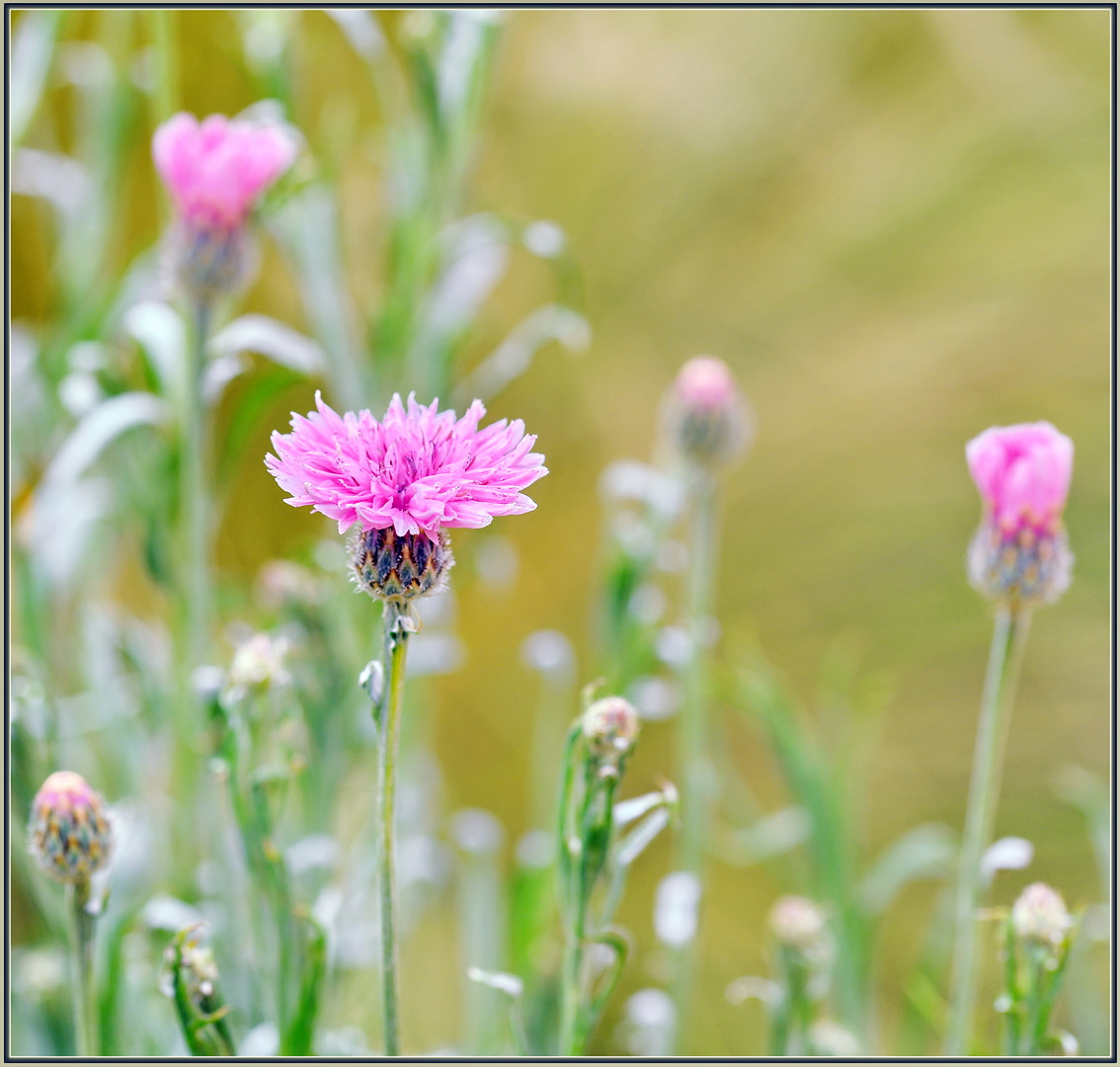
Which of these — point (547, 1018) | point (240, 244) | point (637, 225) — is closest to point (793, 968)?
point (547, 1018)

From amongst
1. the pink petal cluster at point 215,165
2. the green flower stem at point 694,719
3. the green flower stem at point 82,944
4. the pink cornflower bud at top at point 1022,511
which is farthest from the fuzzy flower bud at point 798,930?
the pink petal cluster at point 215,165

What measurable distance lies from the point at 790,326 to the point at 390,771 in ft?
2.49

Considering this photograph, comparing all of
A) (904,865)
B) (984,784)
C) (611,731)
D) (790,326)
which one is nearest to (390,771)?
(611,731)

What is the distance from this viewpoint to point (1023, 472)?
13.8 inches

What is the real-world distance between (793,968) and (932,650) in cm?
49

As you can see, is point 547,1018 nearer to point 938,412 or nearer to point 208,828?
point 208,828

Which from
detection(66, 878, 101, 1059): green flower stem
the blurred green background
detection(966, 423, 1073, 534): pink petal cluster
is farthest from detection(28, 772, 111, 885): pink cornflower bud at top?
the blurred green background

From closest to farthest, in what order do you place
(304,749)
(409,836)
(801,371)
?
1. (304,749)
2. (409,836)
3. (801,371)

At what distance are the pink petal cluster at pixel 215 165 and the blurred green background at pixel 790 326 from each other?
1.25 ft

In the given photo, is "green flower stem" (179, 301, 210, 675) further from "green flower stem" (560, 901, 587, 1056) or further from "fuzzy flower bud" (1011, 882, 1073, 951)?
"fuzzy flower bud" (1011, 882, 1073, 951)

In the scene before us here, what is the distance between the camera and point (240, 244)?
430 millimetres

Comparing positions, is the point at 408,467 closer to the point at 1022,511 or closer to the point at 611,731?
the point at 611,731

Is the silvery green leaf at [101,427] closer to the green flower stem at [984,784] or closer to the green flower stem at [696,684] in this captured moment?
the green flower stem at [696,684]

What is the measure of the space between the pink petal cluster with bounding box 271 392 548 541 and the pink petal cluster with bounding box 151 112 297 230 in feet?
0.77
